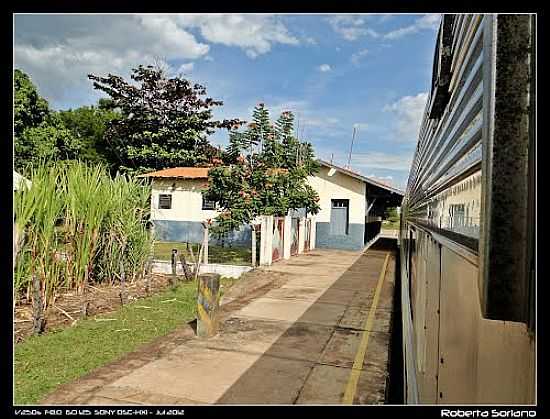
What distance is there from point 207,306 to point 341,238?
14.6m

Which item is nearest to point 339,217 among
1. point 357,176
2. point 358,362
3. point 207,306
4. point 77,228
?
point 357,176

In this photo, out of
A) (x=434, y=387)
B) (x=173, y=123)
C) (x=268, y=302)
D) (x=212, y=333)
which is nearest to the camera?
(x=434, y=387)

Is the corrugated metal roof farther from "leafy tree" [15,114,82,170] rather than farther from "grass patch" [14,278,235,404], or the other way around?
"grass patch" [14,278,235,404]

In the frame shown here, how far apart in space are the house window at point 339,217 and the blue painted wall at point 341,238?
0.66 feet

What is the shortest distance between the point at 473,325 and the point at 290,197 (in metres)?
12.6

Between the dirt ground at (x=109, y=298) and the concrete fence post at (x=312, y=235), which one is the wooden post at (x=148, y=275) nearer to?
the dirt ground at (x=109, y=298)

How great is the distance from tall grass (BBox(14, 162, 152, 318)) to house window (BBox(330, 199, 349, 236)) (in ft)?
38.3

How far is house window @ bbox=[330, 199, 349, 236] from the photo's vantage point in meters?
19.9

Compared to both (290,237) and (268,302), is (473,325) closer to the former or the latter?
(268,302)

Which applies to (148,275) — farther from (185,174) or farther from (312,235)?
(185,174)

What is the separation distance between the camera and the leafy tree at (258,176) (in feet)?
43.4

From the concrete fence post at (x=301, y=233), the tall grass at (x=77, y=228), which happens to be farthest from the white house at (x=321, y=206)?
the tall grass at (x=77, y=228)
